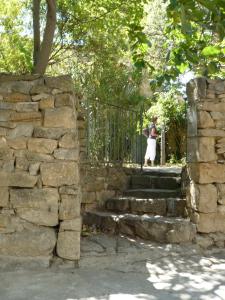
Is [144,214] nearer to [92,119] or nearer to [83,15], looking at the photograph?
[92,119]

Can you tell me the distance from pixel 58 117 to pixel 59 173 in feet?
2.15

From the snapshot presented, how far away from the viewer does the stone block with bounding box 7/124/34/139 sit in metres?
4.77

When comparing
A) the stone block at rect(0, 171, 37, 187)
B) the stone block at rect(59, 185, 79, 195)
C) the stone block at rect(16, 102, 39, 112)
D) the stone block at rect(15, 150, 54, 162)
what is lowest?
the stone block at rect(59, 185, 79, 195)

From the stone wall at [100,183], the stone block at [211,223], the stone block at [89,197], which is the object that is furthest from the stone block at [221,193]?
the stone block at [89,197]

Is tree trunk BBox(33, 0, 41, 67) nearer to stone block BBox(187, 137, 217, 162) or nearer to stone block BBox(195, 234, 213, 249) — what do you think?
stone block BBox(187, 137, 217, 162)

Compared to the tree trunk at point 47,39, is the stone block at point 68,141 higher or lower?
lower

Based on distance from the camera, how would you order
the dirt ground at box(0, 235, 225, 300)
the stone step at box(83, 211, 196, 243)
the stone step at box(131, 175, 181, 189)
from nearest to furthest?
the dirt ground at box(0, 235, 225, 300), the stone step at box(83, 211, 196, 243), the stone step at box(131, 175, 181, 189)

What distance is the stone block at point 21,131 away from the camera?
188 inches

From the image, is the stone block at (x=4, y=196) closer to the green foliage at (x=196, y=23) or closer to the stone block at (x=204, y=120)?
the green foliage at (x=196, y=23)

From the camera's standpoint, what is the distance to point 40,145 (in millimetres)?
4758

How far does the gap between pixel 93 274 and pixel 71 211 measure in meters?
0.75

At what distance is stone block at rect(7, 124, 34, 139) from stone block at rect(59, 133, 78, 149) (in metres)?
0.38

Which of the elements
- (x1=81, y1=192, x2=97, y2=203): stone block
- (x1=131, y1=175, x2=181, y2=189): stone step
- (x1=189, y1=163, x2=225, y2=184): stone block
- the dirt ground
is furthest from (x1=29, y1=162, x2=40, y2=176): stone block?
(x1=131, y1=175, x2=181, y2=189): stone step

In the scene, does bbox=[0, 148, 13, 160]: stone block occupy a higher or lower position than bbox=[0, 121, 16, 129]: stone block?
lower
